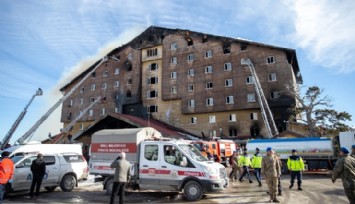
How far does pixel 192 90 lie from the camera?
3881 centimetres

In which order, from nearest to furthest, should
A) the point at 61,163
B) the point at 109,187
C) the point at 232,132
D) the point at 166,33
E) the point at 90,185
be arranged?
the point at 109,187 → the point at 61,163 → the point at 90,185 → the point at 232,132 → the point at 166,33

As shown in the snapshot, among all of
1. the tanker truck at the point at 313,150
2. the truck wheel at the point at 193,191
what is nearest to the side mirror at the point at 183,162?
the truck wheel at the point at 193,191

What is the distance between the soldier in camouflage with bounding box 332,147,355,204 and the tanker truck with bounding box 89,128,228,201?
4.34 m

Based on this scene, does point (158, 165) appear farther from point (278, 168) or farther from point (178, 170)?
point (278, 168)

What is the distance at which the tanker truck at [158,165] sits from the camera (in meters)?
10.1

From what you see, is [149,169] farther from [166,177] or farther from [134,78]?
[134,78]

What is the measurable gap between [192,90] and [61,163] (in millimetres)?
27303

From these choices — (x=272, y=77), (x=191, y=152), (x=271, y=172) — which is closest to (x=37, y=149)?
(x=191, y=152)

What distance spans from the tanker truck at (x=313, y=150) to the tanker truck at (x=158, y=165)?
35.2ft

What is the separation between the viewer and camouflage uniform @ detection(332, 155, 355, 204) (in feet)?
→ 21.7

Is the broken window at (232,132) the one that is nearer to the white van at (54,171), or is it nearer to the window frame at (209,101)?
the window frame at (209,101)

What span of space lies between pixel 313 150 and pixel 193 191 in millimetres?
12856

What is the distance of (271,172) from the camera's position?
9688 mm

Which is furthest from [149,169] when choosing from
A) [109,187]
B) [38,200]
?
[38,200]
